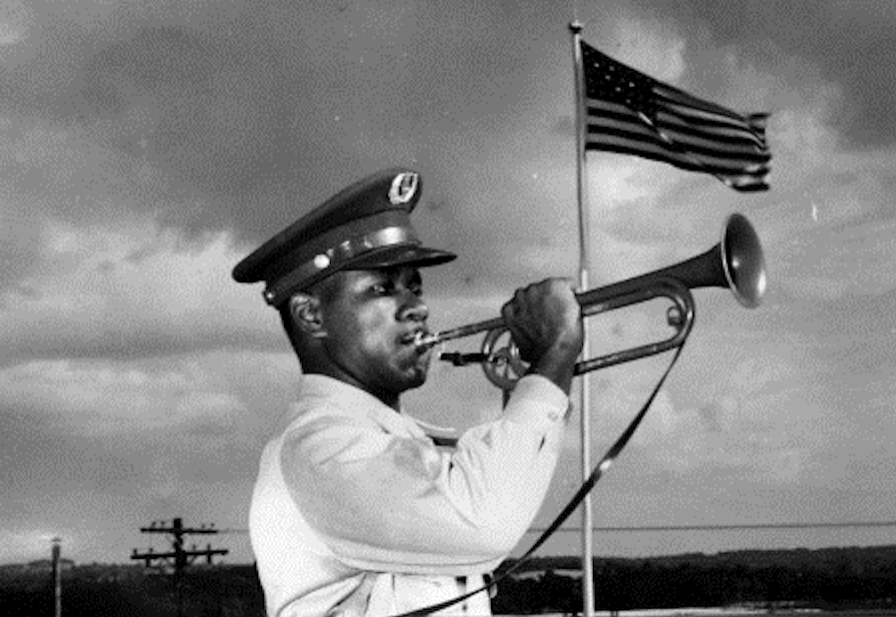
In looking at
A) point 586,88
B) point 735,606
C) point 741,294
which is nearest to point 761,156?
point 586,88

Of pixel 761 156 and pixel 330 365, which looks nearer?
pixel 330 365

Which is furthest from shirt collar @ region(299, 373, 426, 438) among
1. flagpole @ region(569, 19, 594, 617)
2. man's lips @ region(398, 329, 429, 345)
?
flagpole @ region(569, 19, 594, 617)

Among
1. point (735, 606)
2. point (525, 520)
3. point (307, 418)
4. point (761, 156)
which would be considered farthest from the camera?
point (735, 606)

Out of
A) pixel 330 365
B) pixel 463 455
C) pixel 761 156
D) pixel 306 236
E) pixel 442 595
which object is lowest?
pixel 442 595

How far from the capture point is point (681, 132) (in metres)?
8.51

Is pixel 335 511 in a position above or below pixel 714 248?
below

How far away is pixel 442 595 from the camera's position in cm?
307

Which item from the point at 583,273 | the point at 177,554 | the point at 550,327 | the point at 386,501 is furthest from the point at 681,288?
the point at 177,554

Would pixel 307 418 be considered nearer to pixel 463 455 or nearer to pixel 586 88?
pixel 463 455

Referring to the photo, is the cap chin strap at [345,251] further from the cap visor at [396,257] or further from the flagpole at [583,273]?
the flagpole at [583,273]

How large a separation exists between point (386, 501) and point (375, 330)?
1.35ft

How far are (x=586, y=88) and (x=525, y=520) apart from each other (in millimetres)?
6201

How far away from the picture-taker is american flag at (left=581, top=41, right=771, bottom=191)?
8.44 m

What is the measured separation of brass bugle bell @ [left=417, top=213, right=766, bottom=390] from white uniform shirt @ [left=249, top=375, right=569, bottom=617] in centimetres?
21
